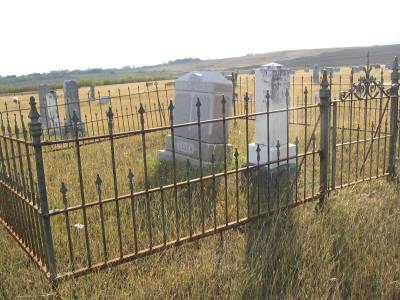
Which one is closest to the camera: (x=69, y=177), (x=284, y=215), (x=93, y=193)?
(x=284, y=215)

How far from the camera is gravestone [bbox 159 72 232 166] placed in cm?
662

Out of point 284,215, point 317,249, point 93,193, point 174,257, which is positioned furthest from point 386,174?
A: point 93,193

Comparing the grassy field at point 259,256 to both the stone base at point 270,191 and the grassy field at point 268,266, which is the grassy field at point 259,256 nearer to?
the grassy field at point 268,266

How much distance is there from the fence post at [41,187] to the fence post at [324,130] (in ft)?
9.32

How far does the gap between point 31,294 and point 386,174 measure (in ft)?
14.7

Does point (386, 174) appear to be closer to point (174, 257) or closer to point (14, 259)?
point (174, 257)

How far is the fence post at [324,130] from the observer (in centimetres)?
433

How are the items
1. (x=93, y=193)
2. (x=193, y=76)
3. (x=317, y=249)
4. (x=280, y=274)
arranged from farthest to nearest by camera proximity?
(x=193, y=76) < (x=93, y=193) < (x=317, y=249) < (x=280, y=274)

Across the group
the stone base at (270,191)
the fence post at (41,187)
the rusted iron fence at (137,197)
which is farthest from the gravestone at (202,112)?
the fence post at (41,187)

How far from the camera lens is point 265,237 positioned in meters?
3.58

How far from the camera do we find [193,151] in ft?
22.3

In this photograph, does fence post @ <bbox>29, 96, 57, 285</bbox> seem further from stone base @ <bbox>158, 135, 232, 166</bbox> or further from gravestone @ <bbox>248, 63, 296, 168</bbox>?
gravestone @ <bbox>248, 63, 296, 168</bbox>

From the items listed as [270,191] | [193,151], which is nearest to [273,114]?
[270,191]

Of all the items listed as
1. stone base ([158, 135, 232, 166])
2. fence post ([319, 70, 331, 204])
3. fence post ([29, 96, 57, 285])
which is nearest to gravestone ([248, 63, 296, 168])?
stone base ([158, 135, 232, 166])
